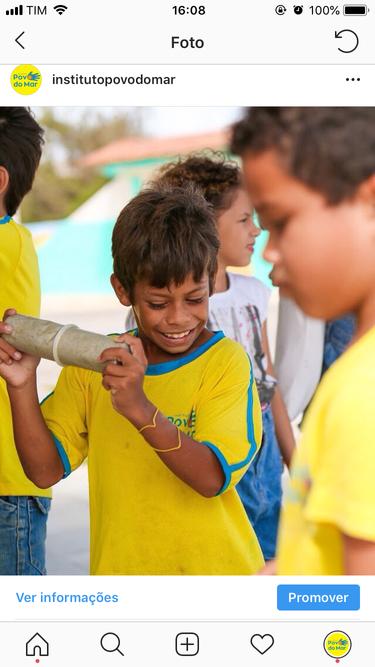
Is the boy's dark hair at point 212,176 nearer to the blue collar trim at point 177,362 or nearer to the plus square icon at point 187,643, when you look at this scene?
the blue collar trim at point 177,362

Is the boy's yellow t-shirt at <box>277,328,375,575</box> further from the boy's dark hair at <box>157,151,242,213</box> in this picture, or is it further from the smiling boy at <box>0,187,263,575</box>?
the boy's dark hair at <box>157,151,242,213</box>

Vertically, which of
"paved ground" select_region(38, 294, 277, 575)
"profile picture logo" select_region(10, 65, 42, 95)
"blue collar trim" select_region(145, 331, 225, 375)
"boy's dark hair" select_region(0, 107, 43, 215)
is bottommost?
"paved ground" select_region(38, 294, 277, 575)

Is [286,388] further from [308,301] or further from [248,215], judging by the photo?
Result: [308,301]

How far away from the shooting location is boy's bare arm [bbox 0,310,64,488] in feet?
3.98

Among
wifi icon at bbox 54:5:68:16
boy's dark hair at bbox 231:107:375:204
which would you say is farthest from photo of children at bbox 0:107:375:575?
wifi icon at bbox 54:5:68:16

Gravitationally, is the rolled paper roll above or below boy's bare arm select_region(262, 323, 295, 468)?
above

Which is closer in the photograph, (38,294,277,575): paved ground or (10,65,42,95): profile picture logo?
(10,65,42,95): profile picture logo

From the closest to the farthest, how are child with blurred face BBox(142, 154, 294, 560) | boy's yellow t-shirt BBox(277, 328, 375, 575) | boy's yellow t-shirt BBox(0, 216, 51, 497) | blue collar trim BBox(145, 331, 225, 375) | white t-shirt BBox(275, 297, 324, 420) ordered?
boy's yellow t-shirt BBox(277, 328, 375, 575), blue collar trim BBox(145, 331, 225, 375), boy's yellow t-shirt BBox(0, 216, 51, 497), child with blurred face BBox(142, 154, 294, 560), white t-shirt BBox(275, 297, 324, 420)

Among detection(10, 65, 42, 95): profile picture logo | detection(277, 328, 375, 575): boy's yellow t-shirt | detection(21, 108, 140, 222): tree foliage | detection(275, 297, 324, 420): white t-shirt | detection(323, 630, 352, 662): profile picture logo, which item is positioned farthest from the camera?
detection(21, 108, 140, 222): tree foliage

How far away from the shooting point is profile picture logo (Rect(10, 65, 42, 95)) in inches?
46.0

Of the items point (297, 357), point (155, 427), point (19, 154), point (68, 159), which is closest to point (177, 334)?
point (155, 427)

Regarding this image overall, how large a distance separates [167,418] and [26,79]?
43 cm

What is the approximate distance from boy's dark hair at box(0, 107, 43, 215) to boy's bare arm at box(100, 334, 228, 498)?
1.78 feet

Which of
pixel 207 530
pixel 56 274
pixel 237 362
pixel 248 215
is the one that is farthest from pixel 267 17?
pixel 56 274
